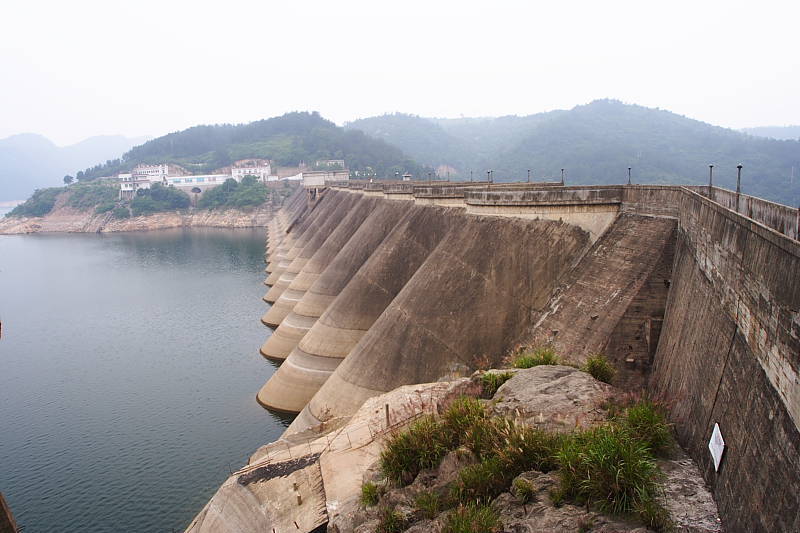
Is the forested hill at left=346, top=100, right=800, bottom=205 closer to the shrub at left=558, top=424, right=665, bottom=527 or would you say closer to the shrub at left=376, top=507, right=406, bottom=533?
the shrub at left=558, top=424, right=665, bottom=527

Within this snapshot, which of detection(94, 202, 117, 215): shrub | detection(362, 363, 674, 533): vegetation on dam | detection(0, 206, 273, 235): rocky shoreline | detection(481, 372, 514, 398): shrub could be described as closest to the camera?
detection(362, 363, 674, 533): vegetation on dam

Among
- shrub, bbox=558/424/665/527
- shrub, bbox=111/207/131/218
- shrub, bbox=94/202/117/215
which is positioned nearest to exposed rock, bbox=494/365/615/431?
shrub, bbox=558/424/665/527

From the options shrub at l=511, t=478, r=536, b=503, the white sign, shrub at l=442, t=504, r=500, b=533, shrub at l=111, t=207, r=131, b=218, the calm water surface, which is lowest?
the calm water surface

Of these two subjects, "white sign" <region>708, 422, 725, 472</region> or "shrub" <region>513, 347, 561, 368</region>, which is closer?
"white sign" <region>708, 422, 725, 472</region>

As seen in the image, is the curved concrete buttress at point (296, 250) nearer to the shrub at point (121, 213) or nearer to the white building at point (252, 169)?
the shrub at point (121, 213)

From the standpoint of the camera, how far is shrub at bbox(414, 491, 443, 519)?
311 inches

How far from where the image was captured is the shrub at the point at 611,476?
6.45 meters

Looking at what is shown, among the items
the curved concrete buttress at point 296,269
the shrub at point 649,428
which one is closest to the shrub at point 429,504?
the shrub at point 649,428

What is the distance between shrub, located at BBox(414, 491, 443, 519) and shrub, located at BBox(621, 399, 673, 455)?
2.98m

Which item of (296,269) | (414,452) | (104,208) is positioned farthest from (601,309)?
(104,208)

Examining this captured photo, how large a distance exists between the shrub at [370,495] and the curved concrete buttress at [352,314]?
51.0 ft

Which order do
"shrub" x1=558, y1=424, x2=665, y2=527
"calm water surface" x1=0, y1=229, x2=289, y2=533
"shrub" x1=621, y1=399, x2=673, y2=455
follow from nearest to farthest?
1. "shrub" x1=558, y1=424, x2=665, y2=527
2. "shrub" x1=621, y1=399, x2=673, y2=455
3. "calm water surface" x1=0, y1=229, x2=289, y2=533

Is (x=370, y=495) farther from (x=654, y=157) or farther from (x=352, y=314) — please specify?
(x=654, y=157)

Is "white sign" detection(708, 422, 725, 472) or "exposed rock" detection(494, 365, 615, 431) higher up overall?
A: "white sign" detection(708, 422, 725, 472)
